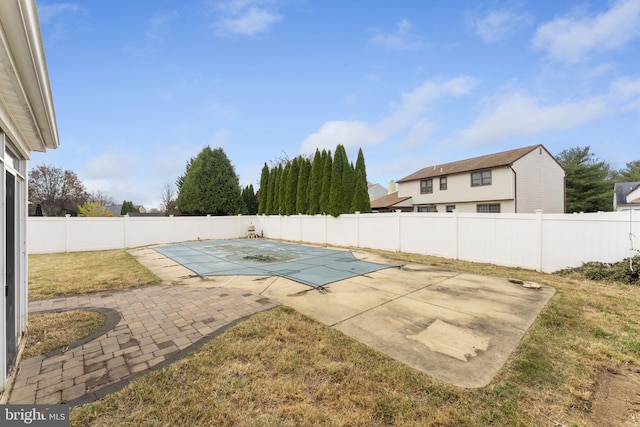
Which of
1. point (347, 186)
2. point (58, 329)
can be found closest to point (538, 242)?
point (347, 186)

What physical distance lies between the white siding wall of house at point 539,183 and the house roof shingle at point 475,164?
1.67 ft

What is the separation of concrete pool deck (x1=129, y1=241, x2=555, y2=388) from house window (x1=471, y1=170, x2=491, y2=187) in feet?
55.0

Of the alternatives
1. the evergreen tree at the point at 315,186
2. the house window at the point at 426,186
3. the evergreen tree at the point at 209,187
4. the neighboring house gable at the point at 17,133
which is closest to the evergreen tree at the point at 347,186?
the evergreen tree at the point at 315,186

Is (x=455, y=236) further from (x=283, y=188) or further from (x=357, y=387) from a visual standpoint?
(x=283, y=188)

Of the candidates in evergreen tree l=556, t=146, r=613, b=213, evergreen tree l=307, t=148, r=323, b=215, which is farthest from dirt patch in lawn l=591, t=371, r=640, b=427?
evergreen tree l=556, t=146, r=613, b=213

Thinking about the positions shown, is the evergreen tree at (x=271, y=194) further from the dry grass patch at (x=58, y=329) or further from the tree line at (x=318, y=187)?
the dry grass patch at (x=58, y=329)

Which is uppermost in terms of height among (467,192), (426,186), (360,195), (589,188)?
(426,186)

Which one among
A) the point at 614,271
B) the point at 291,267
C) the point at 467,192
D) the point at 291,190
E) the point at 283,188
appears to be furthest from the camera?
the point at 467,192

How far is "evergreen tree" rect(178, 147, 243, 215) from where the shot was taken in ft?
65.2

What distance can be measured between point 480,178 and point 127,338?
23.6 meters

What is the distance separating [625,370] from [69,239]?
61.8ft

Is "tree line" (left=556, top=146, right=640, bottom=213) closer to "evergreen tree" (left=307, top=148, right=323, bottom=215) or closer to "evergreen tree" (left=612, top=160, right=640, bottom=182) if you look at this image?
"evergreen tree" (left=612, top=160, right=640, bottom=182)

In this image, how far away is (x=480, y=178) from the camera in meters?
20.4

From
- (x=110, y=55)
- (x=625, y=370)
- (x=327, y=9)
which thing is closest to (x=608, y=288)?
(x=625, y=370)
